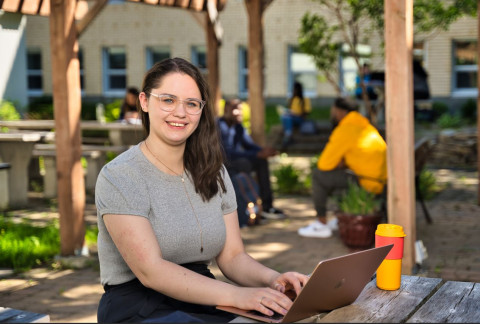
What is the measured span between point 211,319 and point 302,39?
29.6ft

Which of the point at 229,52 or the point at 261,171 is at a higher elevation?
the point at 229,52

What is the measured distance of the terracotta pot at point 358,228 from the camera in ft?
22.9

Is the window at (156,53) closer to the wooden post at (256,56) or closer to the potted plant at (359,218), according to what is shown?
the wooden post at (256,56)

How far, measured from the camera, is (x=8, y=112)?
636 inches

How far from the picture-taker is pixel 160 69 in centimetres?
290

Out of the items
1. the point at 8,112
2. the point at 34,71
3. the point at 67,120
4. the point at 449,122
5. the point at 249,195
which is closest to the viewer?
the point at 67,120

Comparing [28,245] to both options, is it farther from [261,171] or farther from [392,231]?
[392,231]

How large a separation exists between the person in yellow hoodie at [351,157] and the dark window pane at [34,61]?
21.3m

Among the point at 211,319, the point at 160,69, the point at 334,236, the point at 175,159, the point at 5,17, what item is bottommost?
the point at 334,236

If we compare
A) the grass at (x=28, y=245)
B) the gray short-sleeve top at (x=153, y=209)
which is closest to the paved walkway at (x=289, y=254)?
the grass at (x=28, y=245)

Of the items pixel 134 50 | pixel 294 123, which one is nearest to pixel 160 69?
pixel 294 123

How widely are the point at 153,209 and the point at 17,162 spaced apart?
7650mm

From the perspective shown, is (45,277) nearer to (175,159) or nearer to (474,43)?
(175,159)

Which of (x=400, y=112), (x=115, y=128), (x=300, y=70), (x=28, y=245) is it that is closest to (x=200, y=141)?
(x=400, y=112)
